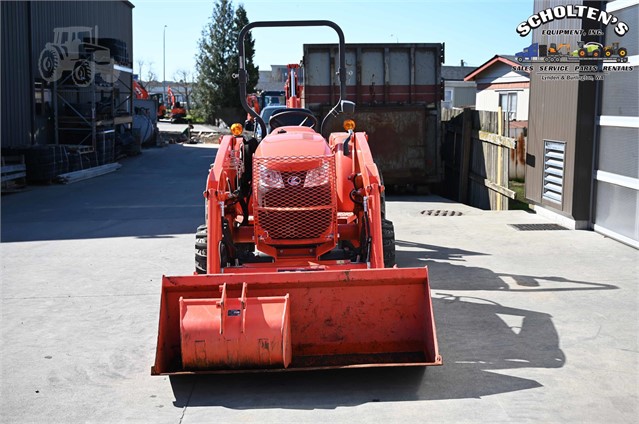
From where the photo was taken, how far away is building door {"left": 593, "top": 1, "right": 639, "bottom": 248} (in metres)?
10.8

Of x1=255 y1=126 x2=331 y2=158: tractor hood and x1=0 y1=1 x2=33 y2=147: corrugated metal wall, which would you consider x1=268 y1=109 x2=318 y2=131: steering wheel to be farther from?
x1=0 y1=1 x2=33 y2=147: corrugated metal wall

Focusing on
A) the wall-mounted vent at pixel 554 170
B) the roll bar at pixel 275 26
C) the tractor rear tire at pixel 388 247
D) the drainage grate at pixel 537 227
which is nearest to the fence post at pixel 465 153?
the wall-mounted vent at pixel 554 170

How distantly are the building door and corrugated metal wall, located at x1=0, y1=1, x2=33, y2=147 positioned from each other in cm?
1611

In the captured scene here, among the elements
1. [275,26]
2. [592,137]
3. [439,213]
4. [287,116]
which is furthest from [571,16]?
[275,26]

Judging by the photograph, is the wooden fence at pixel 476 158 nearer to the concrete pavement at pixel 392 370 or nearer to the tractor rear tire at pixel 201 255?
the concrete pavement at pixel 392 370

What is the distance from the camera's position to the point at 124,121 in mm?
29344

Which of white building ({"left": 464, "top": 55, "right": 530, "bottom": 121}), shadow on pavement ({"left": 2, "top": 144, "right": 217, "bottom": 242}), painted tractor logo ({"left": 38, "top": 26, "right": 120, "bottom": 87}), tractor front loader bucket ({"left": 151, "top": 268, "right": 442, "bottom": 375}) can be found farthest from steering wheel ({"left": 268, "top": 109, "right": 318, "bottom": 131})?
white building ({"left": 464, "top": 55, "right": 530, "bottom": 121})

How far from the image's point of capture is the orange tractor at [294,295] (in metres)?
5.80

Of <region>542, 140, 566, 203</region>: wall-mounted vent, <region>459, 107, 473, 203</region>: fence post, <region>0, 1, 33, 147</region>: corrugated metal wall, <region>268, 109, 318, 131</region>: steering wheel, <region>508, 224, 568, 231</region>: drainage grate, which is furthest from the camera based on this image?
<region>0, 1, 33, 147</region>: corrugated metal wall

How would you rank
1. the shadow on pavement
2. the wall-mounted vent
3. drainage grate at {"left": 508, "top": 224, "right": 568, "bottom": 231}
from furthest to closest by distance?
the shadow on pavement < the wall-mounted vent < drainage grate at {"left": 508, "top": 224, "right": 568, "bottom": 231}

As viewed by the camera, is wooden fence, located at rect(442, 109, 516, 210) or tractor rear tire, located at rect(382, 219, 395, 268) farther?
wooden fence, located at rect(442, 109, 516, 210)

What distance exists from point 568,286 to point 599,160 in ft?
12.5

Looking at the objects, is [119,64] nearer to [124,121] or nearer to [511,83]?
[124,121]

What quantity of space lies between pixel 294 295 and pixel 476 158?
11355 millimetres
